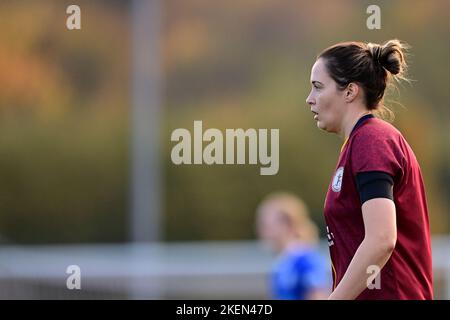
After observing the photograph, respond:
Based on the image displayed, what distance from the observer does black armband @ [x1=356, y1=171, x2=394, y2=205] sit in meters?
3.85

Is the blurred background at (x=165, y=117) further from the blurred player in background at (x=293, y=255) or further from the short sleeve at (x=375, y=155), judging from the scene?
the short sleeve at (x=375, y=155)

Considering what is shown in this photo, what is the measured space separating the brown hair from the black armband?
410 millimetres

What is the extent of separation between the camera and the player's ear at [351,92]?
4.17m

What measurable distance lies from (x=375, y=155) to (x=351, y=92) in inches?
14.1

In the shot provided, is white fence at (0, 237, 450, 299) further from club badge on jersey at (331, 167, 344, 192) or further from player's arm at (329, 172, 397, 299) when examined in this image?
player's arm at (329, 172, 397, 299)

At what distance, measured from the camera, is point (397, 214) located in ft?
13.1

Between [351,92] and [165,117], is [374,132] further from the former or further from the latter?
[165,117]

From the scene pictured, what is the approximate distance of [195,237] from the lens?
19.2 meters

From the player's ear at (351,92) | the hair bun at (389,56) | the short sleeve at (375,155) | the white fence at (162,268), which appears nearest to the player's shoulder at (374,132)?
the short sleeve at (375,155)

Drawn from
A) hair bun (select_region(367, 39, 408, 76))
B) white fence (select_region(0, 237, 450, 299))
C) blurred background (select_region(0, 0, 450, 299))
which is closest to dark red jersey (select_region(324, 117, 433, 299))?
hair bun (select_region(367, 39, 408, 76))

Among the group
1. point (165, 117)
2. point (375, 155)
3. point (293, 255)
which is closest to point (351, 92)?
point (375, 155)

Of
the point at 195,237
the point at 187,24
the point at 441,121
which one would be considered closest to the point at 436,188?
the point at 441,121

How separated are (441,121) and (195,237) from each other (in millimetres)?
5436
